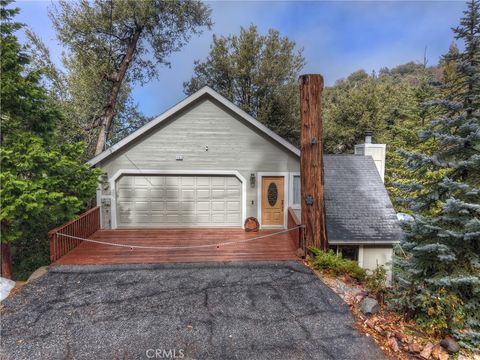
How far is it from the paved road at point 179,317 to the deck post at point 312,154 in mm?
1341

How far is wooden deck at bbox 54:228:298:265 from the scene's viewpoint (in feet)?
22.4

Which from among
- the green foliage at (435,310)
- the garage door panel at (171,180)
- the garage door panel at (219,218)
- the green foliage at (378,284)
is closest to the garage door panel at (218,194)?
the garage door panel at (219,218)

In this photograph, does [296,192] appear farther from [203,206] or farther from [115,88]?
[115,88]

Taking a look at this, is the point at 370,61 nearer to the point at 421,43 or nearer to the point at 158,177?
the point at 421,43

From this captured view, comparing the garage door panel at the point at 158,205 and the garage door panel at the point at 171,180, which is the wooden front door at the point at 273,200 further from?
the garage door panel at the point at 158,205

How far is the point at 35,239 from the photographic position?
966 cm

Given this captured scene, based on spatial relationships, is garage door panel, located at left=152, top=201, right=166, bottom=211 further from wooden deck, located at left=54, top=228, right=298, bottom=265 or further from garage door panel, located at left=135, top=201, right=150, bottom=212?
wooden deck, located at left=54, top=228, right=298, bottom=265

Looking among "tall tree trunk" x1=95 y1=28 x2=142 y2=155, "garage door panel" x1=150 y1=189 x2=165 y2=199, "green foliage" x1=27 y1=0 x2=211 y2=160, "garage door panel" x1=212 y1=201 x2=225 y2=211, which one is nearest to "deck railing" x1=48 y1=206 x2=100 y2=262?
"garage door panel" x1=150 y1=189 x2=165 y2=199

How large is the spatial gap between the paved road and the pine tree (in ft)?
4.46

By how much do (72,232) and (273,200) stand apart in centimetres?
644

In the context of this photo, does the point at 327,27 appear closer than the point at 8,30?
No

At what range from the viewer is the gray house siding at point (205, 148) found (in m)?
9.56

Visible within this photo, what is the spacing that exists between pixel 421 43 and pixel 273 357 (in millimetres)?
21401

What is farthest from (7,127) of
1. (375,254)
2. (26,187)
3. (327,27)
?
(327,27)
